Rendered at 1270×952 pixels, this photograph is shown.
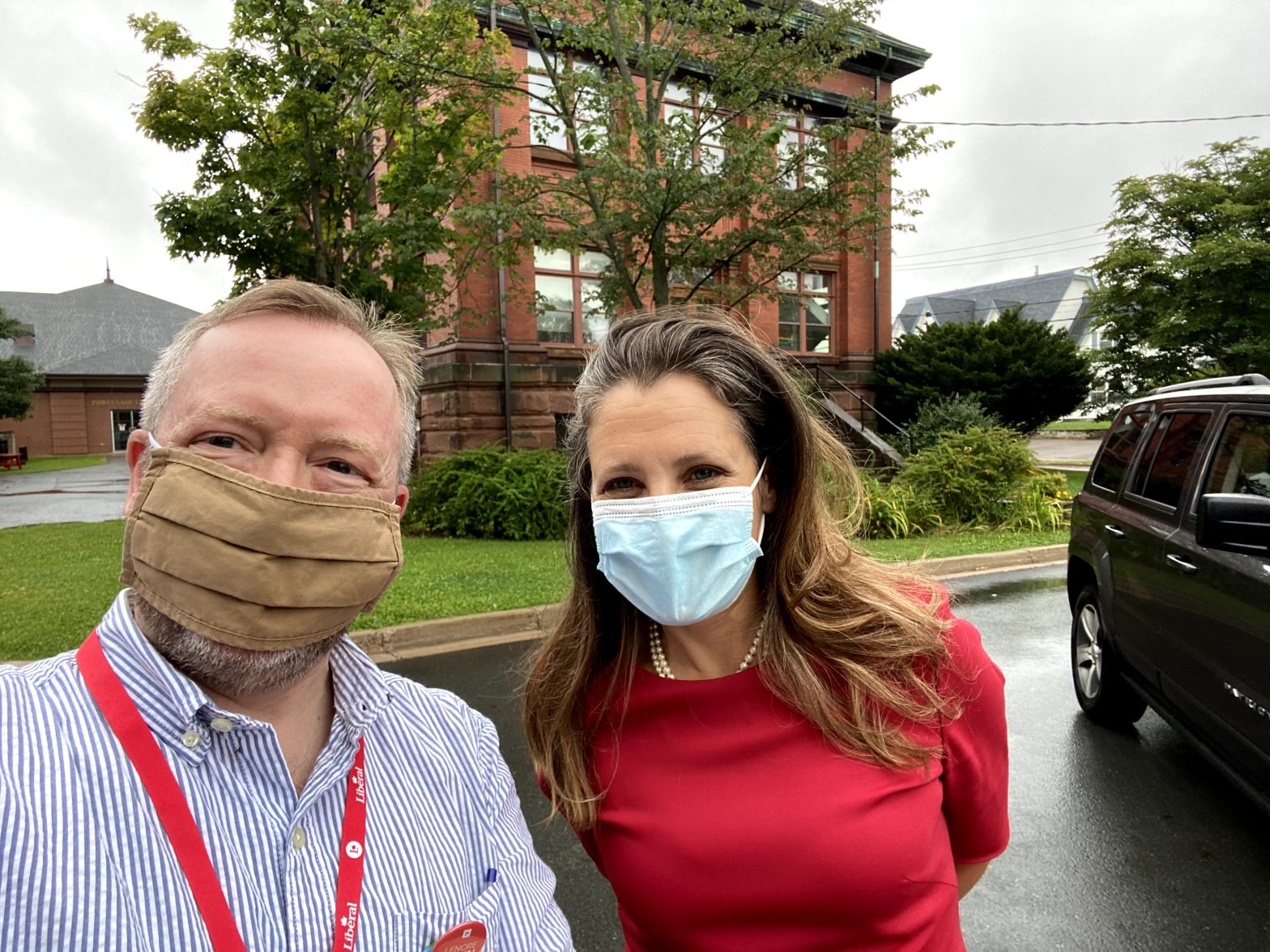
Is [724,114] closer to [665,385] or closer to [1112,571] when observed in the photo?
[1112,571]

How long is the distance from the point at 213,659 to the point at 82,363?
5543cm

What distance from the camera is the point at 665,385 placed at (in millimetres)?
1758

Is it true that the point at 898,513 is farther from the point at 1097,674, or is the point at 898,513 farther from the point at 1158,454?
the point at 1158,454

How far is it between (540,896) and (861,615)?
89cm

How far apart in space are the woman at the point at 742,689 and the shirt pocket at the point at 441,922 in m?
0.32

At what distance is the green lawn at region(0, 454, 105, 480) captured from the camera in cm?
3487

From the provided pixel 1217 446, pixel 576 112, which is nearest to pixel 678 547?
pixel 1217 446

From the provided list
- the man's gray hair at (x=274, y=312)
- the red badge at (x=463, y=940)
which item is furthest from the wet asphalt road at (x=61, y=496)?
the red badge at (x=463, y=940)

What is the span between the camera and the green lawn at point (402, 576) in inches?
263

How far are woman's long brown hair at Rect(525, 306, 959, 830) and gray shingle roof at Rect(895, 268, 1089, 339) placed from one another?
70045 mm

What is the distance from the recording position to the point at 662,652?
188 cm

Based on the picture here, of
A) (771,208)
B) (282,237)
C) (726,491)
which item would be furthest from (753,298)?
(726,491)

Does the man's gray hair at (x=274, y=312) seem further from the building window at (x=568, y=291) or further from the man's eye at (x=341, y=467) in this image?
the building window at (x=568, y=291)

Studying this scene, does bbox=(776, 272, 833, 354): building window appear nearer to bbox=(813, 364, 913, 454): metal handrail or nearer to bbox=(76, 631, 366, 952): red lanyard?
bbox=(813, 364, 913, 454): metal handrail
